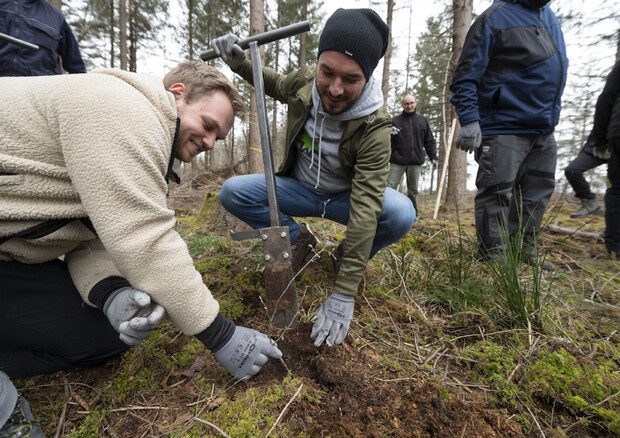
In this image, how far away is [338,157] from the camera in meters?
2.05

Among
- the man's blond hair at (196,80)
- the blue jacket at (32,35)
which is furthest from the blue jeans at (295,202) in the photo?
the blue jacket at (32,35)

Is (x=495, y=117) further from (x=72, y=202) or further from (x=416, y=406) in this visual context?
(x=72, y=202)

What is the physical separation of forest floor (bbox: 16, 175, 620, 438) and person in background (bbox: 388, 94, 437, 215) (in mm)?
4435

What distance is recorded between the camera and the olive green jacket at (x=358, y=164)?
69.3 inches

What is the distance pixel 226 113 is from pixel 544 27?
2799 mm

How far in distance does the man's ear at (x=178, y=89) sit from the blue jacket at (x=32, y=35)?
252cm

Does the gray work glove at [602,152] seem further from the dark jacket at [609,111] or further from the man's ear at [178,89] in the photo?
the man's ear at [178,89]

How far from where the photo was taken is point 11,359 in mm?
1387

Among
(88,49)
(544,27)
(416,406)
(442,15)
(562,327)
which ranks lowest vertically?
(416,406)

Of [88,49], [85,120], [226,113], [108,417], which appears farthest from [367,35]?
[88,49]

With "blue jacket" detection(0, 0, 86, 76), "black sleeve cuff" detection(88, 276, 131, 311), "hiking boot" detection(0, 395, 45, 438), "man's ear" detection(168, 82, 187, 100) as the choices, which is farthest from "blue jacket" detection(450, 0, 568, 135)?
"blue jacket" detection(0, 0, 86, 76)

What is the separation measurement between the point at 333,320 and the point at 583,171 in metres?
3.74

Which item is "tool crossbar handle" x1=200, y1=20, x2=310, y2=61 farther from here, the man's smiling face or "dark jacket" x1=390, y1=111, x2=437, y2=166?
"dark jacket" x1=390, y1=111, x2=437, y2=166

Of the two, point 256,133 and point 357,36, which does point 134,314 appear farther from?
point 256,133
